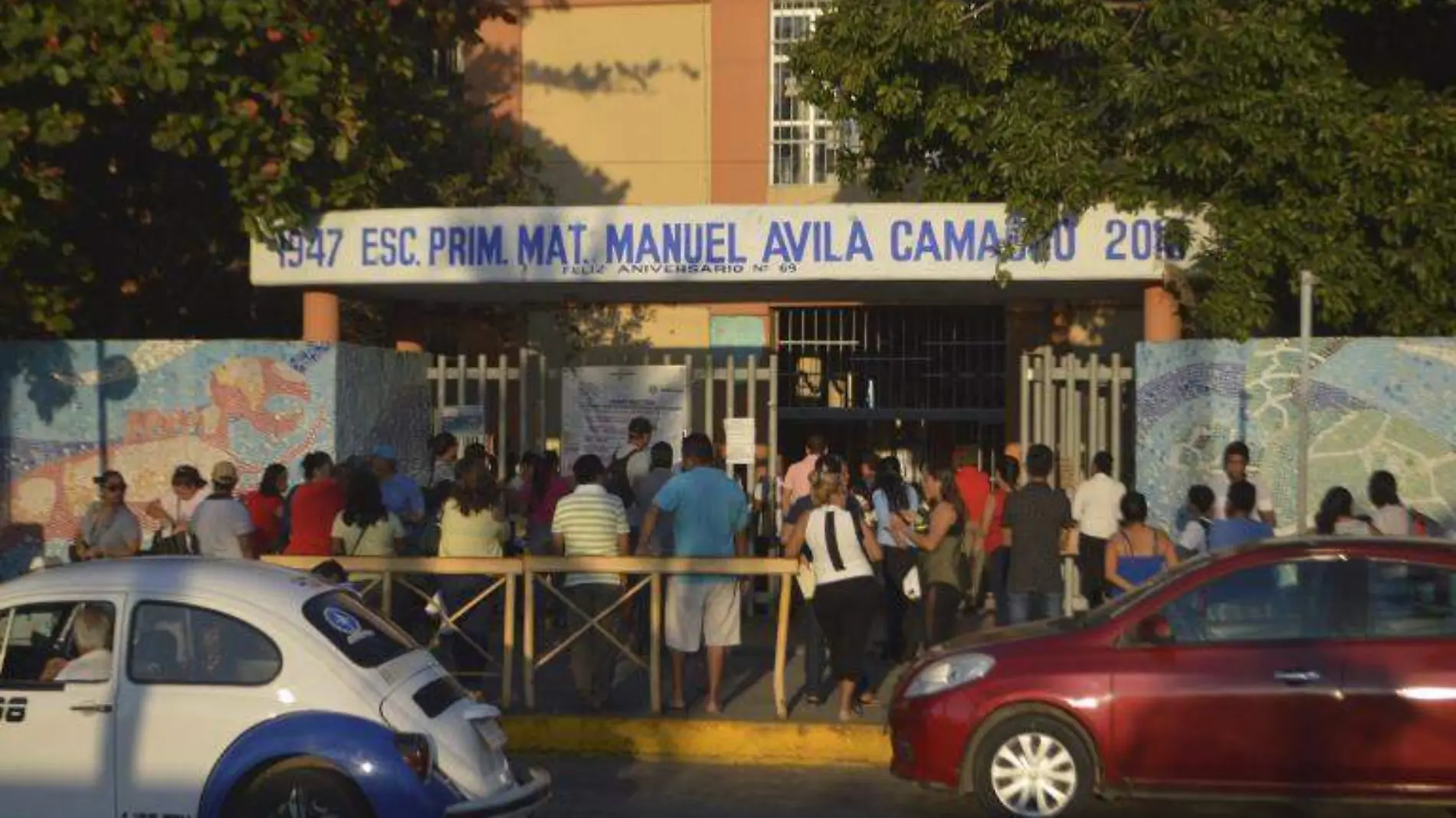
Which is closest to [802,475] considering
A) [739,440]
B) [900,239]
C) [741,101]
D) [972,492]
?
[739,440]

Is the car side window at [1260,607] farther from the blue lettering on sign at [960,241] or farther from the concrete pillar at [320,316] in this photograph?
the concrete pillar at [320,316]

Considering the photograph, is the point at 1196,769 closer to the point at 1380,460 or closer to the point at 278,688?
the point at 278,688

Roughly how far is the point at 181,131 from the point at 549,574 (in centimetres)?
581

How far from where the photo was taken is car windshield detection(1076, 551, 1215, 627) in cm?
1027

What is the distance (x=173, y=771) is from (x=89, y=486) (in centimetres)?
900

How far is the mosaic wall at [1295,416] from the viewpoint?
1479cm

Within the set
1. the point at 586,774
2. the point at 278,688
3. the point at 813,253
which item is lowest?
the point at 586,774

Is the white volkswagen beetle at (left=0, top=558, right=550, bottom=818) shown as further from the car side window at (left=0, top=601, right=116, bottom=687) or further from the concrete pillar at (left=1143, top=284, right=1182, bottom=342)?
the concrete pillar at (left=1143, top=284, right=1182, bottom=342)

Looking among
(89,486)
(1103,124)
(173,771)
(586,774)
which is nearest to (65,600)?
(173,771)

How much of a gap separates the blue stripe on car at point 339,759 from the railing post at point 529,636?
14.2 feet

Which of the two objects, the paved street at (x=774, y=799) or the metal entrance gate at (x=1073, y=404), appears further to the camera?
the metal entrance gate at (x=1073, y=404)

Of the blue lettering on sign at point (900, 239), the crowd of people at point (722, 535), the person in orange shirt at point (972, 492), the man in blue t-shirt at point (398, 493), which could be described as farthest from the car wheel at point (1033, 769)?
the blue lettering on sign at point (900, 239)

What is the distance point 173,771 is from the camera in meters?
8.28

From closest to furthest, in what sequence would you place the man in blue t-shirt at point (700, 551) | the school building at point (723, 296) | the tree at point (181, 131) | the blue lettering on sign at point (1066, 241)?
the man in blue t-shirt at point (700, 551), the tree at point (181, 131), the blue lettering on sign at point (1066, 241), the school building at point (723, 296)
